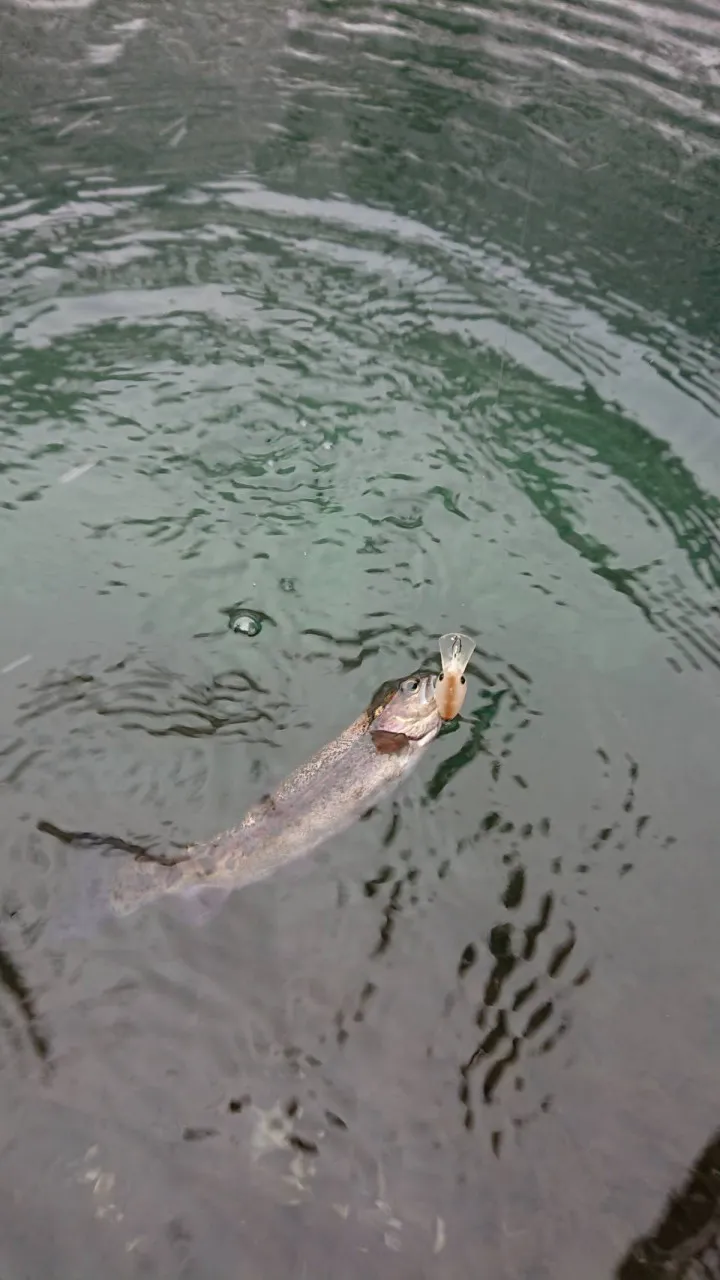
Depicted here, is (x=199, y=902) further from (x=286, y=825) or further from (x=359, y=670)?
(x=359, y=670)

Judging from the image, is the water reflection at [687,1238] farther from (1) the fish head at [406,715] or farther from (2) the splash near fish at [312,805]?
(1) the fish head at [406,715]

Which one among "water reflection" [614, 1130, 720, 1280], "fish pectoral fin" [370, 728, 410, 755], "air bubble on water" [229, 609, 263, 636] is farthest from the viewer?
"air bubble on water" [229, 609, 263, 636]

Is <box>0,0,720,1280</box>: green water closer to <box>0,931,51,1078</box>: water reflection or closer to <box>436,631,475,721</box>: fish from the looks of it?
<box>0,931,51,1078</box>: water reflection

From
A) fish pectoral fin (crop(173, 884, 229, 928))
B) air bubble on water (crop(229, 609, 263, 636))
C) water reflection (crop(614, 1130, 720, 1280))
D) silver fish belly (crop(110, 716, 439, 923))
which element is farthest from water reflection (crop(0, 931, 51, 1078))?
water reflection (crop(614, 1130, 720, 1280))

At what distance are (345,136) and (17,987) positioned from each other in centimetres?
1181

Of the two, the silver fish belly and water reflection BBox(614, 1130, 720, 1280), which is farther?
the silver fish belly

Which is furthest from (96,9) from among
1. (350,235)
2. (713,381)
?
(713,381)

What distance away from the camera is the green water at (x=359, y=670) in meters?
4.72

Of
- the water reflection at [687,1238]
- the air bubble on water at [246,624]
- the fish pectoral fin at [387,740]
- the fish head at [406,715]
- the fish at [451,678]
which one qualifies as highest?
the fish at [451,678]

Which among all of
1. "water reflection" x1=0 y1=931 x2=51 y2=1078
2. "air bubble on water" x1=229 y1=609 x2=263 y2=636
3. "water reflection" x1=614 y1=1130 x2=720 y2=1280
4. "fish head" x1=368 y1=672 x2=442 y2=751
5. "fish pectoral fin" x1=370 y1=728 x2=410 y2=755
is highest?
"fish head" x1=368 y1=672 x2=442 y2=751

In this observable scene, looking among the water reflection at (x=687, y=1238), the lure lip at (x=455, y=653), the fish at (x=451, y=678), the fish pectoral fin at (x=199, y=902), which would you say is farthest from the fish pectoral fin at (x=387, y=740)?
the water reflection at (x=687, y=1238)

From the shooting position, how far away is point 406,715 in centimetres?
609

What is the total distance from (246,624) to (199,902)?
227cm

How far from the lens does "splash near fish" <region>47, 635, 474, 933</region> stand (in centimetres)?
548
